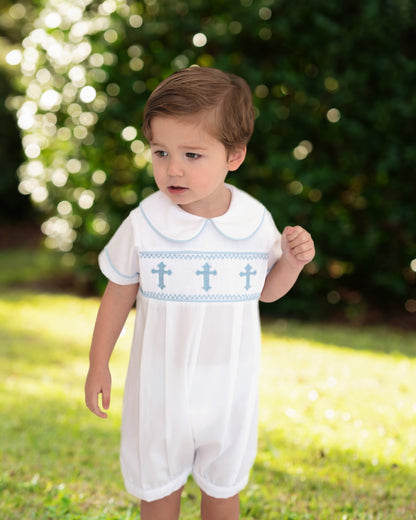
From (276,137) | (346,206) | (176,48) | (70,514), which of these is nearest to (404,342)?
(346,206)

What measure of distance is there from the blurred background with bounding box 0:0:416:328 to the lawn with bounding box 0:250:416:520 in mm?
1008

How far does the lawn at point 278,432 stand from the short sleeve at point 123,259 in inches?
49.0

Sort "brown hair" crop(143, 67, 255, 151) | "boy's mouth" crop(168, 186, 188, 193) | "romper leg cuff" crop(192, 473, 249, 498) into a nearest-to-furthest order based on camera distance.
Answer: "brown hair" crop(143, 67, 255, 151), "boy's mouth" crop(168, 186, 188, 193), "romper leg cuff" crop(192, 473, 249, 498)

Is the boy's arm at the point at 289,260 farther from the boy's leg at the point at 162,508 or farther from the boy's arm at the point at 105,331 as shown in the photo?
the boy's leg at the point at 162,508

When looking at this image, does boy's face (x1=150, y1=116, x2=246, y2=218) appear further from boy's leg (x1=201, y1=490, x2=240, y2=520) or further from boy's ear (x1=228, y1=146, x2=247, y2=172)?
boy's leg (x1=201, y1=490, x2=240, y2=520)

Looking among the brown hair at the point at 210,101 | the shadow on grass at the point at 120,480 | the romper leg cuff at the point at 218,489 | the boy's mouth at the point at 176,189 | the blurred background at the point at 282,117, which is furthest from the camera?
the blurred background at the point at 282,117

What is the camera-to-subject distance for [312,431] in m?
3.82

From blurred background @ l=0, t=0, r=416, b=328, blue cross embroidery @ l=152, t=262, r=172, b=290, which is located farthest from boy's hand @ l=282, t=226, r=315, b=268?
blurred background @ l=0, t=0, r=416, b=328

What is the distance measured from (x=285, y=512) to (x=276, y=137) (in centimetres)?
419

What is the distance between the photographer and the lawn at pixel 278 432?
2973mm

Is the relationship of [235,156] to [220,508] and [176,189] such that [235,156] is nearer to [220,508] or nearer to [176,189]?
[176,189]

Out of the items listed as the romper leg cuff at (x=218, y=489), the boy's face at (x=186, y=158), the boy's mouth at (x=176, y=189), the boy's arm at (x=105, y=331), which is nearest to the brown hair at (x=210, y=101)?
the boy's face at (x=186, y=158)

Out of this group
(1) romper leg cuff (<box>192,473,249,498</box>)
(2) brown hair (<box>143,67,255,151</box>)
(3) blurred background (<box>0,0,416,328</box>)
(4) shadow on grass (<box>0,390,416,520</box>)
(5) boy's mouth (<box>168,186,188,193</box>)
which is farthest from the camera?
(3) blurred background (<box>0,0,416,328</box>)

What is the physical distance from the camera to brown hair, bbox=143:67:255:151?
191cm
